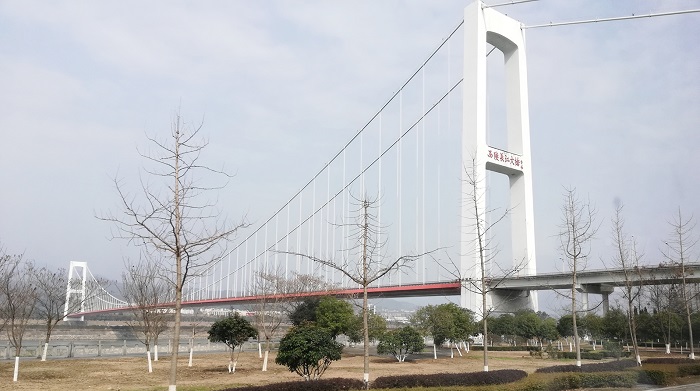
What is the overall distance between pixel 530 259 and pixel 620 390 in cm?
2549

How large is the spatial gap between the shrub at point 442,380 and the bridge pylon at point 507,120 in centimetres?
2143

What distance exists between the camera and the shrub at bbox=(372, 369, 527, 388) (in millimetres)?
14203

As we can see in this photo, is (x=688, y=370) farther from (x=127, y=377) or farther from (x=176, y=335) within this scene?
(x=127, y=377)

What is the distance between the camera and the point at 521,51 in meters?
41.0

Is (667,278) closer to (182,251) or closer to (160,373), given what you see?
(160,373)

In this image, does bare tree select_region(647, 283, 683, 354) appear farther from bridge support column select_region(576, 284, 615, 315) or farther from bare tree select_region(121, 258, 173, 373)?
bare tree select_region(121, 258, 173, 373)

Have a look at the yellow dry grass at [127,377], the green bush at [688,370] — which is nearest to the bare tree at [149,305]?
the yellow dry grass at [127,377]

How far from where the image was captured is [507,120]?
41656 mm

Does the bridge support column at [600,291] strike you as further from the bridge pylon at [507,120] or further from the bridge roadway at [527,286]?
the bridge pylon at [507,120]

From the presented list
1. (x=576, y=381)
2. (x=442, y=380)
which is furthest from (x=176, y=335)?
(x=576, y=381)

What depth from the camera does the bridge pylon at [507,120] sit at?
123ft

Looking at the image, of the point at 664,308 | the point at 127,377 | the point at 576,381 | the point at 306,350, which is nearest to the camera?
the point at 576,381

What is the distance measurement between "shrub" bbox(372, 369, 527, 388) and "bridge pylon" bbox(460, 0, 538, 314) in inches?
844

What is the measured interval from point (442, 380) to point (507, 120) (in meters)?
30.2
